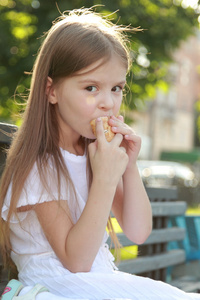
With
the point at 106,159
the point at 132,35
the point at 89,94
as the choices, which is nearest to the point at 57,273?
the point at 106,159

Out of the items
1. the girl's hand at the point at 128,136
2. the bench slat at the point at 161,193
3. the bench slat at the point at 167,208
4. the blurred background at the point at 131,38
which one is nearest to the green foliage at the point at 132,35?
the blurred background at the point at 131,38

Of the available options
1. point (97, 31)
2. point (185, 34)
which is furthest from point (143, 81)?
point (97, 31)

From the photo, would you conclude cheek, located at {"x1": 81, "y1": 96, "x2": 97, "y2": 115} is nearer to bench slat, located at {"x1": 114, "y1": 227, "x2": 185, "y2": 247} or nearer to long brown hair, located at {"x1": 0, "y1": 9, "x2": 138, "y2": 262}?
long brown hair, located at {"x1": 0, "y1": 9, "x2": 138, "y2": 262}

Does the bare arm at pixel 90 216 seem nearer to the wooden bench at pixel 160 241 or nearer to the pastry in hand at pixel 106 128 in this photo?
the pastry in hand at pixel 106 128

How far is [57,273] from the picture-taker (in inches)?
66.8

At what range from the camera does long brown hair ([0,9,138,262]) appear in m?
1.75

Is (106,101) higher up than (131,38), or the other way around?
(131,38)

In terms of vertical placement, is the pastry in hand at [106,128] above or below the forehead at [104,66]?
below

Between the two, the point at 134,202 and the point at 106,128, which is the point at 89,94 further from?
the point at 134,202

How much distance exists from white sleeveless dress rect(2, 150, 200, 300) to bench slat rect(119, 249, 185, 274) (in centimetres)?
93

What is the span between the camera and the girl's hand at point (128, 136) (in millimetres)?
1800

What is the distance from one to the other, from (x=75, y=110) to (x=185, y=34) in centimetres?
614

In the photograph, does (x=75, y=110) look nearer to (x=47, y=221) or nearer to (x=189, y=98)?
(x=47, y=221)

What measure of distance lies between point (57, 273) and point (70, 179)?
1.10 feet
